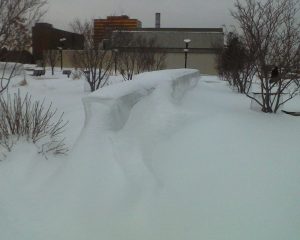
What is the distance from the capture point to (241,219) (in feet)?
12.9

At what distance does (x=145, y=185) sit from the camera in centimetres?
448

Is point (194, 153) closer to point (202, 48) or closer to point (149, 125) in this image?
point (149, 125)

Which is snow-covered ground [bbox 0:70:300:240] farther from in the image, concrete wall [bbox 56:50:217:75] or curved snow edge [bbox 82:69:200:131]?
concrete wall [bbox 56:50:217:75]

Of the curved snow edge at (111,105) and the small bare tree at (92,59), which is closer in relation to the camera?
the curved snow edge at (111,105)

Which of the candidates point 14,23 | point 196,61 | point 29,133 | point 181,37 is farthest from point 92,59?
point 181,37

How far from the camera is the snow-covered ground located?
385 centimetres

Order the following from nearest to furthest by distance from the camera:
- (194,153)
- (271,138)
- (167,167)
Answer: (167,167)
(194,153)
(271,138)

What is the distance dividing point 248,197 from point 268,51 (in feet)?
21.1

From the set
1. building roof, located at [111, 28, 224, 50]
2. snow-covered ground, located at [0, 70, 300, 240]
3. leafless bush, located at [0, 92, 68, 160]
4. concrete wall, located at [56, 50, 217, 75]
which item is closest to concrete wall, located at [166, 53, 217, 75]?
concrete wall, located at [56, 50, 217, 75]

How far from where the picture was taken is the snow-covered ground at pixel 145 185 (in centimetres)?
385

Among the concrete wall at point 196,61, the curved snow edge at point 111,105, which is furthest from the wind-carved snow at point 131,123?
the concrete wall at point 196,61

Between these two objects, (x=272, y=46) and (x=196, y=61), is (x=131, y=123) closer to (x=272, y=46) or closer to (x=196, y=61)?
(x=272, y=46)

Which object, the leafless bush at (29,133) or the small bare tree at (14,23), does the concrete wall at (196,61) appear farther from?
the leafless bush at (29,133)

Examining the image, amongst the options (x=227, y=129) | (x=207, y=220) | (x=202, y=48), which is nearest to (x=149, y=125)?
(x=227, y=129)
